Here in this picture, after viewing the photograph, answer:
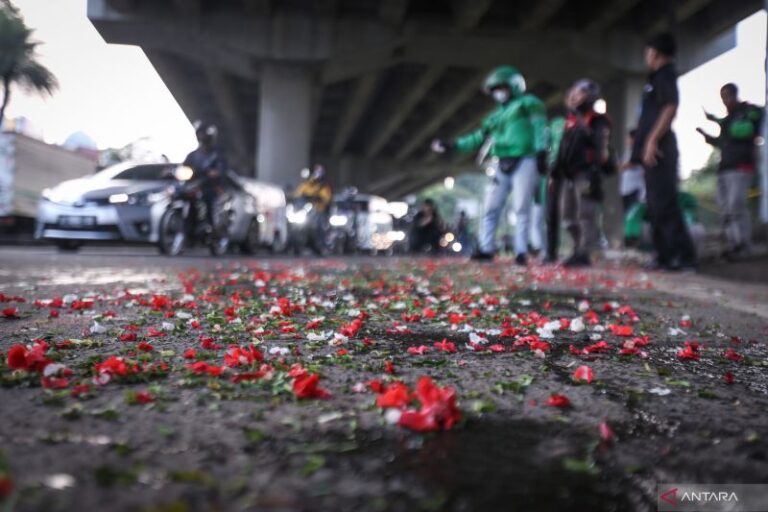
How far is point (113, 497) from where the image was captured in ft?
2.98

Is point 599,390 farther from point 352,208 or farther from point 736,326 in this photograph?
point 352,208

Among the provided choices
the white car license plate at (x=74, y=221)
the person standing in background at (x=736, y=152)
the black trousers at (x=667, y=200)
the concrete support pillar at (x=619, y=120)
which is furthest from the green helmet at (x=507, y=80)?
the concrete support pillar at (x=619, y=120)

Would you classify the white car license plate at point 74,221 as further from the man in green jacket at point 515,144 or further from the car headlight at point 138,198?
the man in green jacket at point 515,144

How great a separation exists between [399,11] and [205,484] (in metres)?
19.3

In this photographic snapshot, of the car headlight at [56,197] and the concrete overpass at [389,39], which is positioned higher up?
the concrete overpass at [389,39]

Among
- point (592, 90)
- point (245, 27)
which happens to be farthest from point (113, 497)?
point (245, 27)

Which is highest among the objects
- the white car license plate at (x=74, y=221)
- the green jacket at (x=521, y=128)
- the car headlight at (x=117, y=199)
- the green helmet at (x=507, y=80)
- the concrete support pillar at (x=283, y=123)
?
the concrete support pillar at (x=283, y=123)

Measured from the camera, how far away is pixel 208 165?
34.9 ft

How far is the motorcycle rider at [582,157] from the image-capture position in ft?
27.5

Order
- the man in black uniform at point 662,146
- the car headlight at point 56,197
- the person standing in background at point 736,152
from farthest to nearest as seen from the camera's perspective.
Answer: the car headlight at point 56,197, the person standing in background at point 736,152, the man in black uniform at point 662,146

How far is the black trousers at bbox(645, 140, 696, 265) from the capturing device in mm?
7070

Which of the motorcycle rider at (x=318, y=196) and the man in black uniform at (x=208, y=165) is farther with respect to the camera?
the motorcycle rider at (x=318, y=196)

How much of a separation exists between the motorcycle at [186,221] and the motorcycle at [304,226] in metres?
4.19

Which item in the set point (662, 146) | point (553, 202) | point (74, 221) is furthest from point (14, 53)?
point (662, 146)
